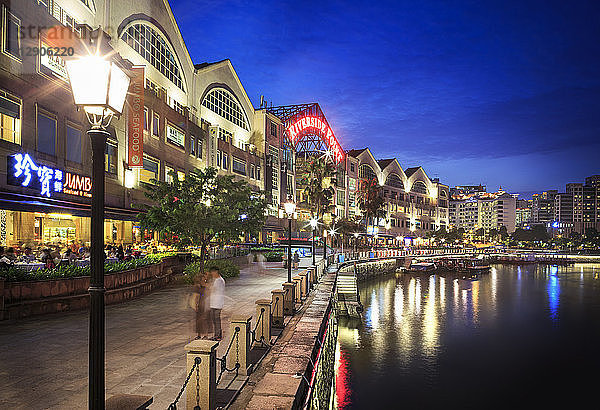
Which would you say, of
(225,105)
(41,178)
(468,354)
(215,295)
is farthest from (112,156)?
(468,354)

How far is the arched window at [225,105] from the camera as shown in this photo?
47516 millimetres

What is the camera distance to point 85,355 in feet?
31.8

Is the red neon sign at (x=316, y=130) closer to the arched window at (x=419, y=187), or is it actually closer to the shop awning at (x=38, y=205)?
the arched window at (x=419, y=187)

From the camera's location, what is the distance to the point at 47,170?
21156 millimetres

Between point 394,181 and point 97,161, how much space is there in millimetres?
109846

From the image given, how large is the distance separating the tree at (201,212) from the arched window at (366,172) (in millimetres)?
72496

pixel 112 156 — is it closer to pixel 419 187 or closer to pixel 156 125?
pixel 156 125

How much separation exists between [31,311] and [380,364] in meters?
16.4

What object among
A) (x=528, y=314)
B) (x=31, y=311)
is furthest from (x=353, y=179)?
(x=31, y=311)

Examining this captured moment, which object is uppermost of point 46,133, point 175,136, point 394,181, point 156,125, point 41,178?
point 394,181

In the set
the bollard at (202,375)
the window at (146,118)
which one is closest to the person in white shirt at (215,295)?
the bollard at (202,375)

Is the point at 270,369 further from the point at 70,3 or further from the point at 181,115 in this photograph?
the point at 181,115

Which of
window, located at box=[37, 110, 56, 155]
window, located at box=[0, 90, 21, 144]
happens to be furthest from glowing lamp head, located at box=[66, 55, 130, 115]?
window, located at box=[37, 110, 56, 155]

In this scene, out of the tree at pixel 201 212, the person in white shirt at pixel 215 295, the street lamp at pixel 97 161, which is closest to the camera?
the street lamp at pixel 97 161
